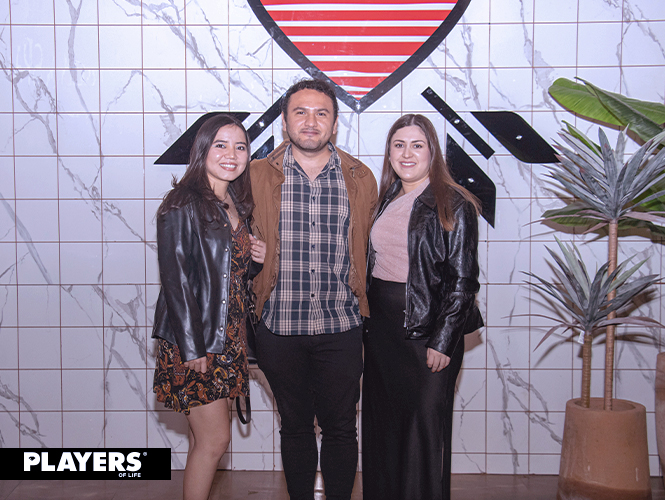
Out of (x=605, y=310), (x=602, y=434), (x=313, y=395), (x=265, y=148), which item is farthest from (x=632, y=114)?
(x=313, y=395)

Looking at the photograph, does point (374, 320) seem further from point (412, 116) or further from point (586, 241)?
point (586, 241)

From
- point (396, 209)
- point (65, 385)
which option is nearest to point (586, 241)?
point (396, 209)

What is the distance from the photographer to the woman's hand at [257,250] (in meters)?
1.97

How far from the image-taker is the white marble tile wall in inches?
105

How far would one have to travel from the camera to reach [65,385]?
9.14ft

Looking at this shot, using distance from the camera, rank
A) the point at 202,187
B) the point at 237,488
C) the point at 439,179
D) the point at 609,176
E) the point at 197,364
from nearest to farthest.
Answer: the point at 197,364 → the point at 202,187 → the point at 439,179 → the point at 609,176 → the point at 237,488

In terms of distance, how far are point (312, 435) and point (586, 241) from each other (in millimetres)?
1820

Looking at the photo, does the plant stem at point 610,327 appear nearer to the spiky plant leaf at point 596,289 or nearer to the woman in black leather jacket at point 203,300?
the spiky plant leaf at point 596,289

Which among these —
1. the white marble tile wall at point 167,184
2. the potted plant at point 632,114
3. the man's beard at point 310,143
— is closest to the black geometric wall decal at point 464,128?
the white marble tile wall at point 167,184

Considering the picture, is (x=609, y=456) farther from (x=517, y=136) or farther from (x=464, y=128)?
(x=464, y=128)

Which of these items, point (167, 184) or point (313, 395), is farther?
point (167, 184)

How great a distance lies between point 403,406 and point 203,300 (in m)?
0.90

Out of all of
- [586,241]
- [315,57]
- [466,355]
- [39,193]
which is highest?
[315,57]

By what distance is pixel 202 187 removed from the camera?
185cm
